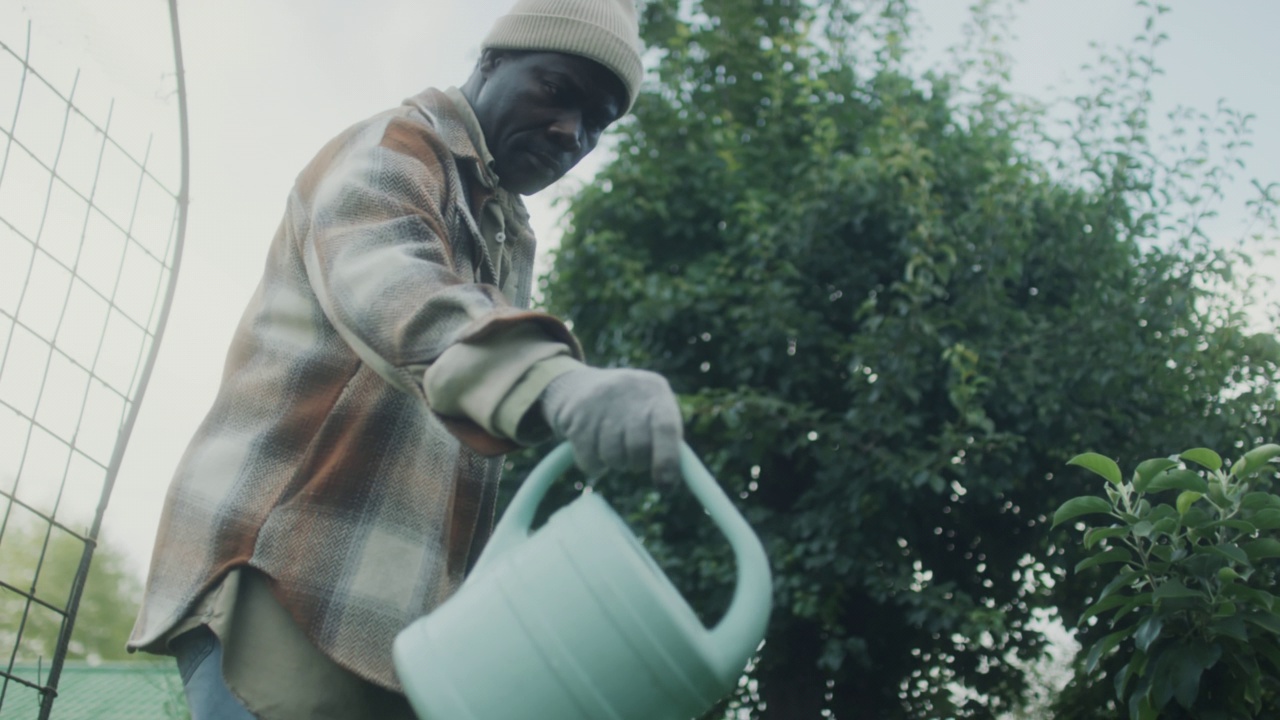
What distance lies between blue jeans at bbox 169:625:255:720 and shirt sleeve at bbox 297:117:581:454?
1.16 ft

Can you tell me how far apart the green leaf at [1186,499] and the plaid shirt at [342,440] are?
3.70ft

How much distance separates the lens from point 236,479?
4.49 ft

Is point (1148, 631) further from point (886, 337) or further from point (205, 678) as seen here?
point (886, 337)

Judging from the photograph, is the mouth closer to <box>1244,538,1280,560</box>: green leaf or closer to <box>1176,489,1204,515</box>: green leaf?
<box>1176,489,1204,515</box>: green leaf

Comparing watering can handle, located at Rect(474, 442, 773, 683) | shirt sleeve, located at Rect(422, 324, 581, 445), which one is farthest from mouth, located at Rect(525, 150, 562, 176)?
watering can handle, located at Rect(474, 442, 773, 683)

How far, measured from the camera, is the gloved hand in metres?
1.03

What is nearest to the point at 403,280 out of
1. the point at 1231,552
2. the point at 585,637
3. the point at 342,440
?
the point at 342,440

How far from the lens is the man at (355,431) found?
116cm

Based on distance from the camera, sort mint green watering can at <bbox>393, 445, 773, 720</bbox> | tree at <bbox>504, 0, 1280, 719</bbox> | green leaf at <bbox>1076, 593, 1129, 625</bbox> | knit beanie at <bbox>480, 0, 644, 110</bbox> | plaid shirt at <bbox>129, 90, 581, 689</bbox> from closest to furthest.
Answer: mint green watering can at <bbox>393, 445, 773, 720</bbox> → plaid shirt at <bbox>129, 90, 581, 689</bbox> → knit beanie at <bbox>480, 0, 644, 110</bbox> → green leaf at <bbox>1076, 593, 1129, 625</bbox> → tree at <bbox>504, 0, 1280, 719</bbox>

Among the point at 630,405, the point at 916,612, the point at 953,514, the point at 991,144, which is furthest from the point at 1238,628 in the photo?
the point at 991,144

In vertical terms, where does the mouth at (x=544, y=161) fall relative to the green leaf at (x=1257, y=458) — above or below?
below

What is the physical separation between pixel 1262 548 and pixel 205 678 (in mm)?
1549

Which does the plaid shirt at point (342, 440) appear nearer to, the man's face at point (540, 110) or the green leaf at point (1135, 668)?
the man's face at point (540, 110)

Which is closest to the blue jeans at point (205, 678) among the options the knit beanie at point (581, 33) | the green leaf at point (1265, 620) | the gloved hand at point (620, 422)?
the gloved hand at point (620, 422)
